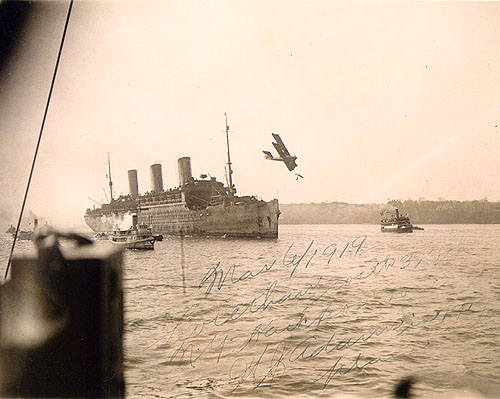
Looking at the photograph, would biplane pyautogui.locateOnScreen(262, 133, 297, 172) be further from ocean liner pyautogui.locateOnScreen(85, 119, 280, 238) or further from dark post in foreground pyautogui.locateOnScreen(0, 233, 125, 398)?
dark post in foreground pyautogui.locateOnScreen(0, 233, 125, 398)

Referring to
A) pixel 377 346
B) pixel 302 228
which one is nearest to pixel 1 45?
pixel 302 228

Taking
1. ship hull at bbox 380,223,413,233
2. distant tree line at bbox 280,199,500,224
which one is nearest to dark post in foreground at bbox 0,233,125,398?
distant tree line at bbox 280,199,500,224

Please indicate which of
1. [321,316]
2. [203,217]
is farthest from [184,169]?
[321,316]

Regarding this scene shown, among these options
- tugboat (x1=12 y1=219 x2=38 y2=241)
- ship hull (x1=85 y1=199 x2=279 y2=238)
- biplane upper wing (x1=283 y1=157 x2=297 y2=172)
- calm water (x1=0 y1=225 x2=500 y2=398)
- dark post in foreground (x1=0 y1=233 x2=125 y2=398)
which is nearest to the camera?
dark post in foreground (x1=0 y1=233 x2=125 y2=398)

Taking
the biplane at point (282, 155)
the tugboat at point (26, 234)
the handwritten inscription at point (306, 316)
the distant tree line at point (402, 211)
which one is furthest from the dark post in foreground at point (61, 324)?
the distant tree line at point (402, 211)

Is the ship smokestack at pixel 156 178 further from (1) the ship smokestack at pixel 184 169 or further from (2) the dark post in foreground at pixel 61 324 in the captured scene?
(2) the dark post in foreground at pixel 61 324

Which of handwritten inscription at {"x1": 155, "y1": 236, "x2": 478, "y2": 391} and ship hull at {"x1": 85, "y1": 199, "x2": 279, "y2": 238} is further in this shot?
ship hull at {"x1": 85, "y1": 199, "x2": 279, "y2": 238}
